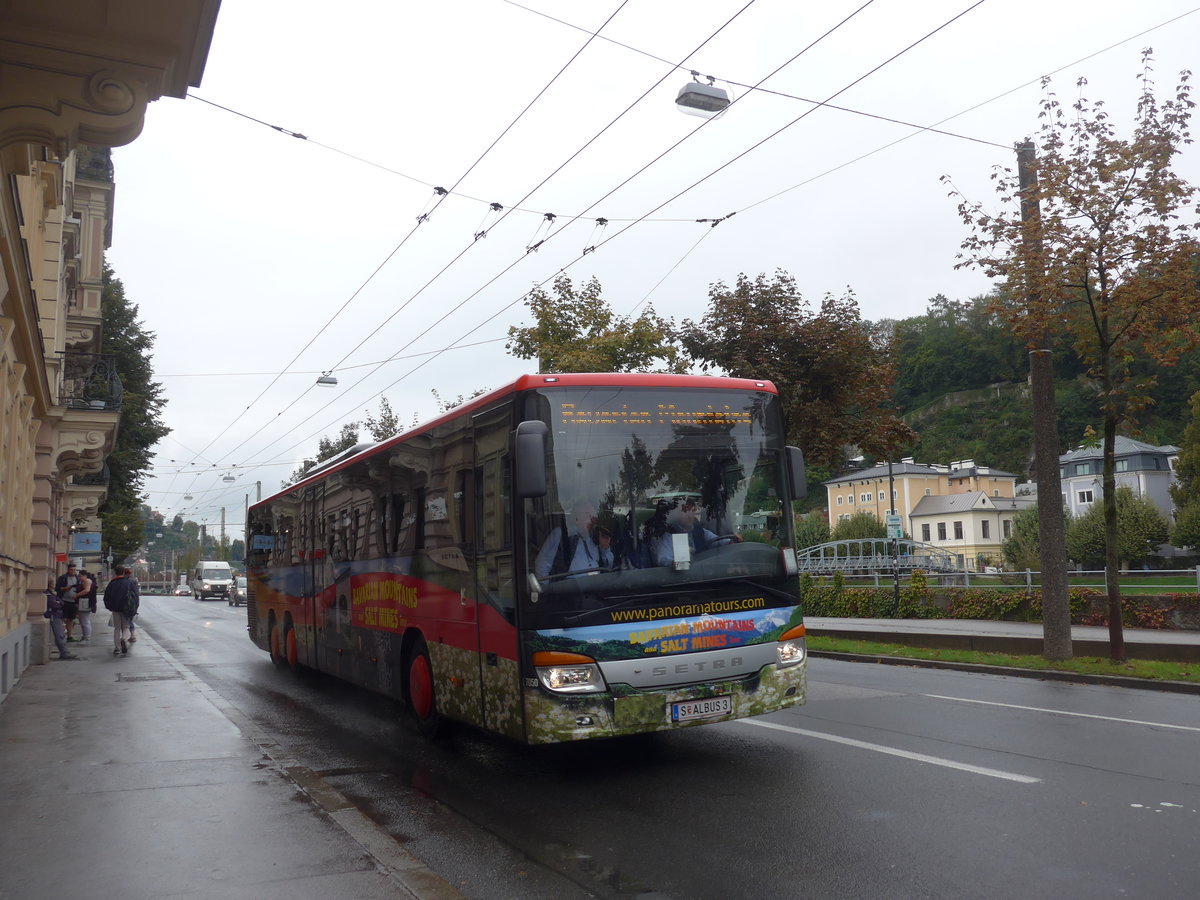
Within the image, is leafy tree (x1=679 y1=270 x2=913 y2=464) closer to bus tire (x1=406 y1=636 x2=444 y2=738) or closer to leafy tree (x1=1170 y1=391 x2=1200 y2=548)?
bus tire (x1=406 y1=636 x2=444 y2=738)

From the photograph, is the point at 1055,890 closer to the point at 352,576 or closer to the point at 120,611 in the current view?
the point at 352,576

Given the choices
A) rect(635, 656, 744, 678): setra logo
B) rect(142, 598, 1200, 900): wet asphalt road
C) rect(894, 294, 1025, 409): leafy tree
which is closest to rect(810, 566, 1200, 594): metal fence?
rect(142, 598, 1200, 900): wet asphalt road

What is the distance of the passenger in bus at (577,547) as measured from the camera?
7.43 metres

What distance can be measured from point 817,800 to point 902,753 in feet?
5.59

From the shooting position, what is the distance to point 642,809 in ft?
22.2

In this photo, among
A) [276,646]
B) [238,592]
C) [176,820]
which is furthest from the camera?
[238,592]

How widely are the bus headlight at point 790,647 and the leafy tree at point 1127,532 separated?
66.1 meters

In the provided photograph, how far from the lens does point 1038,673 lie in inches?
557

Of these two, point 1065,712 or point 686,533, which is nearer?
point 686,533

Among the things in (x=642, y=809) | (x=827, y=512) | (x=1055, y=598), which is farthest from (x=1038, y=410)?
(x=827, y=512)

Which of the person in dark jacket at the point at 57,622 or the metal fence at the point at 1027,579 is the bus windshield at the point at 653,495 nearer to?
the metal fence at the point at 1027,579

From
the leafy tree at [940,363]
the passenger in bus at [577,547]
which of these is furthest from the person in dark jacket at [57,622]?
the leafy tree at [940,363]

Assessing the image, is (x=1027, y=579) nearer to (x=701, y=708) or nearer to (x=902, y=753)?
(x=902, y=753)

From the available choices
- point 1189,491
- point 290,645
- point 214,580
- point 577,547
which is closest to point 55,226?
point 290,645
